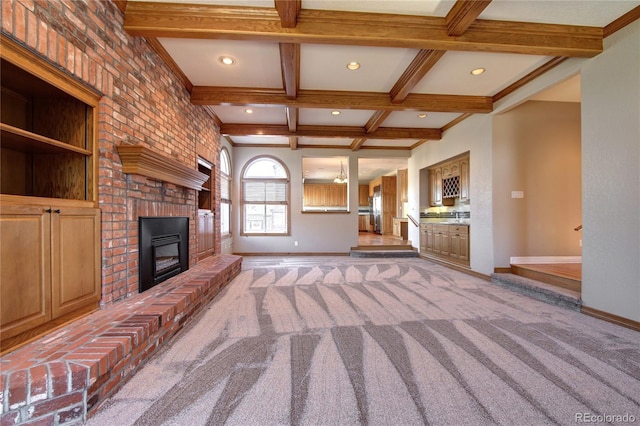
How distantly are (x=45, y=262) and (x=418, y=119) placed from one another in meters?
5.71

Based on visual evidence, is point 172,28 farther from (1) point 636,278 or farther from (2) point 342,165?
(2) point 342,165

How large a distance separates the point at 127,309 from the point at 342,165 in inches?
326

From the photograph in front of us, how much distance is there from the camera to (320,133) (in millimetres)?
5816

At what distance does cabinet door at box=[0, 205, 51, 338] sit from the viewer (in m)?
1.56

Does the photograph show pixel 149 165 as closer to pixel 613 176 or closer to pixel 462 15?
pixel 462 15

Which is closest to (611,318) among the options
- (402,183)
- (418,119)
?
(418,119)

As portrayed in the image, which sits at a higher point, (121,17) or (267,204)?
(121,17)

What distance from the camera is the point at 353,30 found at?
263 cm

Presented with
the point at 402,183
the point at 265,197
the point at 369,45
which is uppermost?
the point at 369,45

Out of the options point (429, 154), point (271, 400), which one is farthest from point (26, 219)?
point (429, 154)

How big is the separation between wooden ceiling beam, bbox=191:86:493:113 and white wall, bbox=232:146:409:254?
3.05 meters

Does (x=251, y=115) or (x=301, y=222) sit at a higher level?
(x=251, y=115)

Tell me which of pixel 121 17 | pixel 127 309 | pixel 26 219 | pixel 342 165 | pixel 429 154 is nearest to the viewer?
pixel 26 219

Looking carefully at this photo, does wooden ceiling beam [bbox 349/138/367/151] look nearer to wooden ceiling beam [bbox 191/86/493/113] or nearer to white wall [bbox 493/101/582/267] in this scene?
wooden ceiling beam [bbox 191/86/493/113]
